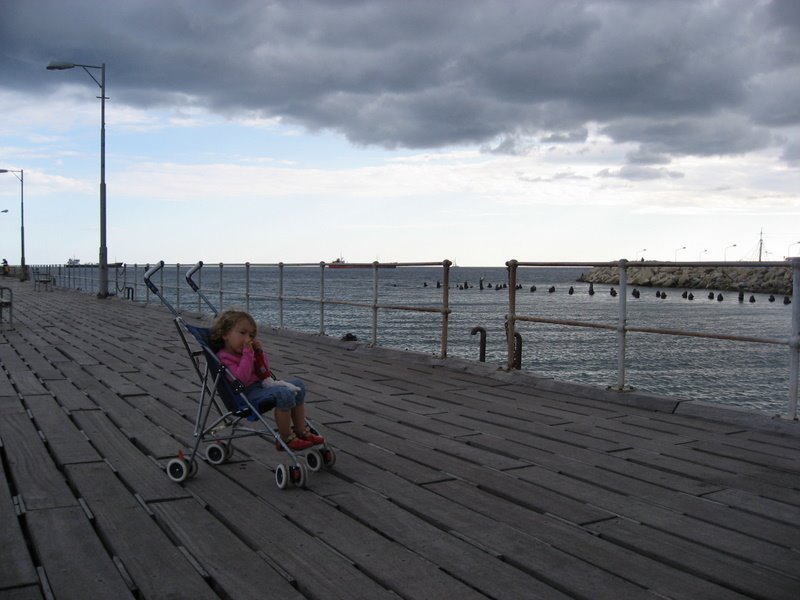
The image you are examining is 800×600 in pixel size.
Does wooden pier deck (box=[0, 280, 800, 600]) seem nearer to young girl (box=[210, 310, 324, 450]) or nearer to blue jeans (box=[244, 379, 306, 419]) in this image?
young girl (box=[210, 310, 324, 450])

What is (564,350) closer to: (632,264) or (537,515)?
(632,264)

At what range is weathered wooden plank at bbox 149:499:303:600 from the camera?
267 cm

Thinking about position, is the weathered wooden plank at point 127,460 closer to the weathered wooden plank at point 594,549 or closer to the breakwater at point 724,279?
the weathered wooden plank at point 594,549

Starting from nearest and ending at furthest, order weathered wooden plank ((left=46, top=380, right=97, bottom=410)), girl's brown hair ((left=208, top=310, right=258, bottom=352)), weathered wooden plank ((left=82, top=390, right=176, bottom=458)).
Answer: girl's brown hair ((left=208, top=310, right=258, bottom=352)) → weathered wooden plank ((left=82, top=390, right=176, bottom=458)) → weathered wooden plank ((left=46, top=380, right=97, bottom=410))

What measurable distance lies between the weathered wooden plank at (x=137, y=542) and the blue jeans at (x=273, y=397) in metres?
0.83

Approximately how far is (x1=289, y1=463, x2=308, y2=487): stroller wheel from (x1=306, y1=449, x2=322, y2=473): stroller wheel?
305 mm

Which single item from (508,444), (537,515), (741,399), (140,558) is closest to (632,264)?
(508,444)

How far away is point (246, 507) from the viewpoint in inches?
142

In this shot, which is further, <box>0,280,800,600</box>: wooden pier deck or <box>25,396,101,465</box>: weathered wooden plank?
<box>25,396,101,465</box>: weathered wooden plank

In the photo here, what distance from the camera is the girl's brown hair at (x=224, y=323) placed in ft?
14.2

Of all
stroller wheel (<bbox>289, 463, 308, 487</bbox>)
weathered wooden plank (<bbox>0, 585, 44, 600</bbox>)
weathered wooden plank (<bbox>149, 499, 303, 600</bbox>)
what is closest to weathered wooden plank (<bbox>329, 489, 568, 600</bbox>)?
stroller wheel (<bbox>289, 463, 308, 487</bbox>)

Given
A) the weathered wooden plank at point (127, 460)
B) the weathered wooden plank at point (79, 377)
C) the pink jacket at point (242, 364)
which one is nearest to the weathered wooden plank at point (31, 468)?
the weathered wooden plank at point (127, 460)

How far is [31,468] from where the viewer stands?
4.17m

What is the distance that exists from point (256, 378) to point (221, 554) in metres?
1.46
